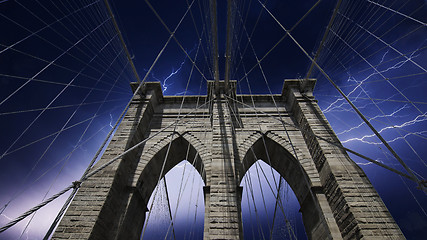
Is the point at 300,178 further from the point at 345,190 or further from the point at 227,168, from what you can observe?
the point at 227,168

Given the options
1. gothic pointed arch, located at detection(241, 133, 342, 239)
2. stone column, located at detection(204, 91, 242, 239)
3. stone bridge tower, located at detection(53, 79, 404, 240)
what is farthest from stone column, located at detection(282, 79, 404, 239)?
stone column, located at detection(204, 91, 242, 239)

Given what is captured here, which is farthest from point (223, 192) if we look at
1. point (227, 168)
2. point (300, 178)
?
point (300, 178)

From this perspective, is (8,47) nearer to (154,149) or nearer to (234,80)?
(154,149)

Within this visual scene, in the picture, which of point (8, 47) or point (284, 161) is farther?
point (284, 161)

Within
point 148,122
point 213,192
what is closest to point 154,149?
point 148,122

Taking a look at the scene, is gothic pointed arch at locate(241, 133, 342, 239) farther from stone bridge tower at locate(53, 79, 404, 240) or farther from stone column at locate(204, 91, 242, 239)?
stone column at locate(204, 91, 242, 239)
